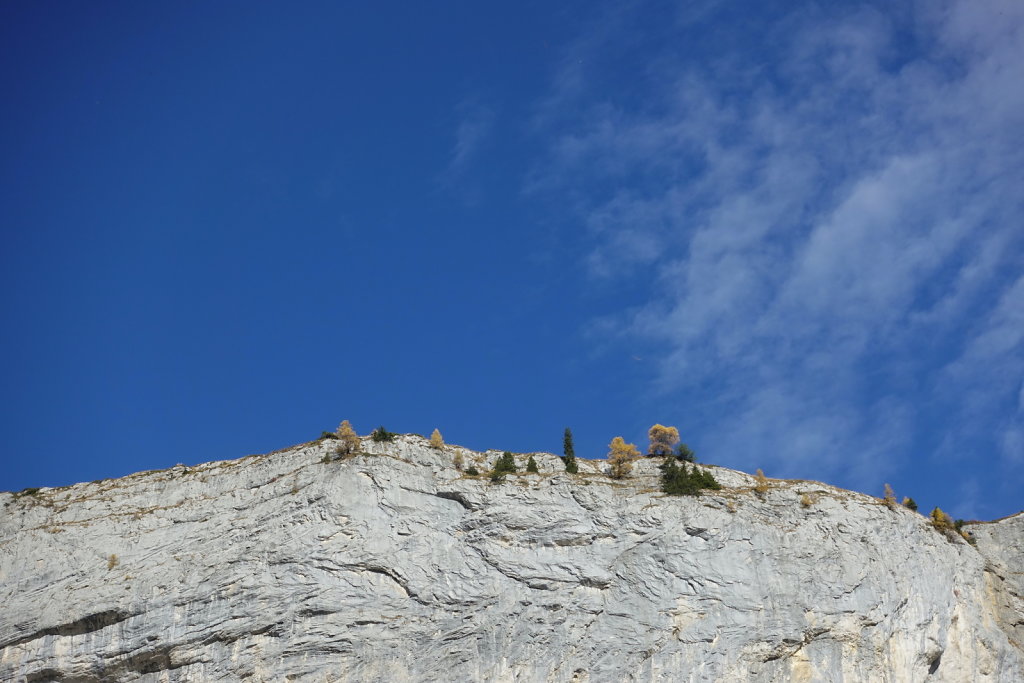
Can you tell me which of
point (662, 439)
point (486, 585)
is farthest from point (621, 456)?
point (486, 585)

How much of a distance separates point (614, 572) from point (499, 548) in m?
5.82

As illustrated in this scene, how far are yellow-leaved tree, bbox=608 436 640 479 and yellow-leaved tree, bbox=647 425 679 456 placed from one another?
255 centimetres

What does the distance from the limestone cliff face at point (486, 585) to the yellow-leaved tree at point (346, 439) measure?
144 centimetres

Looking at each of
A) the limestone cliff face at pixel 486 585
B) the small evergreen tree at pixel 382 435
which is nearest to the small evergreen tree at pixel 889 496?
the limestone cliff face at pixel 486 585

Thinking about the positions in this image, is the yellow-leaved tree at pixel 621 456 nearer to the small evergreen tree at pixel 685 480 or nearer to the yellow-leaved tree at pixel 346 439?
the small evergreen tree at pixel 685 480

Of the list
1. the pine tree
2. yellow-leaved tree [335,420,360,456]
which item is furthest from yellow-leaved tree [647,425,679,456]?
yellow-leaved tree [335,420,360,456]

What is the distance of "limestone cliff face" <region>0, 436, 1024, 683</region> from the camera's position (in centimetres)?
4909

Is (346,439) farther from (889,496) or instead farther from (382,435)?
(889,496)

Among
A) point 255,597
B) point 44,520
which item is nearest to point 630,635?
point 255,597

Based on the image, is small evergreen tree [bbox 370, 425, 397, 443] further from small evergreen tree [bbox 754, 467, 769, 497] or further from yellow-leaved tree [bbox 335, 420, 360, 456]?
small evergreen tree [bbox 754, 467, 769, 497]

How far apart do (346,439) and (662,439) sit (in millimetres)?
18625

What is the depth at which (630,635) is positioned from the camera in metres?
49.6

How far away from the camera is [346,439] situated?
5888cm

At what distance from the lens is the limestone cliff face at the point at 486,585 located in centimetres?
4909
